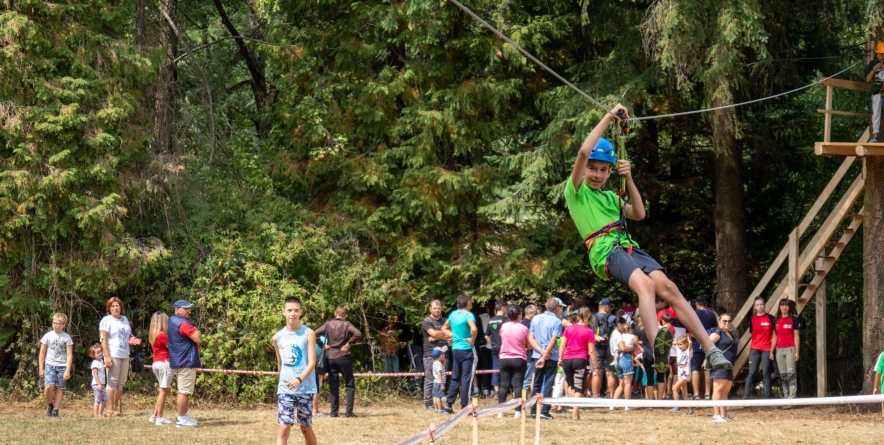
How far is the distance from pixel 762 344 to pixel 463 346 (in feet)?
17.7

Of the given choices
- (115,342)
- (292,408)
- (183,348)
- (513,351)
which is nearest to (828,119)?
(513,351)

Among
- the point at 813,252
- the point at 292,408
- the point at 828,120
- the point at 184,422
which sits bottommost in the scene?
the point at 184,422

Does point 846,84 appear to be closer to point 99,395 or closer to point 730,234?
point 730,234

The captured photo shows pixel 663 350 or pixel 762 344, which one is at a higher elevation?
pixel 762 344

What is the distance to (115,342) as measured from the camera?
49.6 feet

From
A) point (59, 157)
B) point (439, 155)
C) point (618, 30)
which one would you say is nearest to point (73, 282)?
point (59, 157)

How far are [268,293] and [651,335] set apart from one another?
1202 cm

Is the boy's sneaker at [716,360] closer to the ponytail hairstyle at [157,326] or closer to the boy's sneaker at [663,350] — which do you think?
the boy's sneaker at [663,350]

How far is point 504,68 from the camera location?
2044 centimetres

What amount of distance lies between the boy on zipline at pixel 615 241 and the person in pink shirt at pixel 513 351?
261 inches

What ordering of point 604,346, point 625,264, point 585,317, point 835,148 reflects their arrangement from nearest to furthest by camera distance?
1. point 625,264
2. point 585,317
3. point 835,148
4. point 604,346

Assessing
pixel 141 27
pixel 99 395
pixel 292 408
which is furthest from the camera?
pixel 141 27

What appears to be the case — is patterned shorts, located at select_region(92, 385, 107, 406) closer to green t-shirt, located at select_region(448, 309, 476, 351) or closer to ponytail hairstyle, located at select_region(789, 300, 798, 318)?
green t-shirt, located at select_region(448, 309, 476, 351)

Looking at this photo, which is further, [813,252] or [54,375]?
[813,252]
